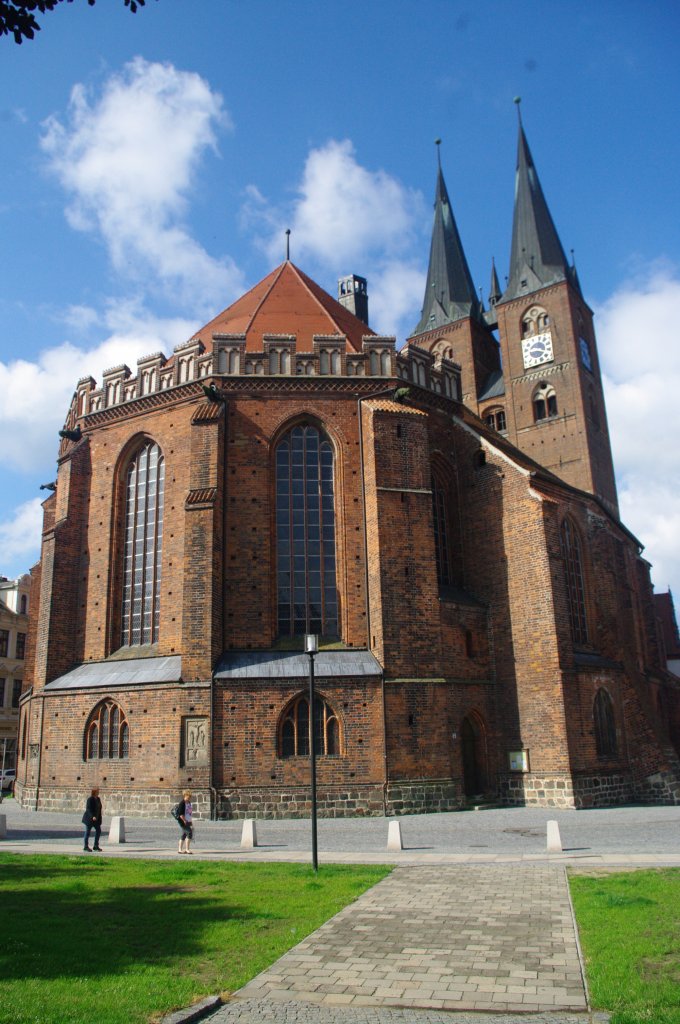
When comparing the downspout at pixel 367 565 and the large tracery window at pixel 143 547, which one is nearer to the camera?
the downspout at pixel 367 565

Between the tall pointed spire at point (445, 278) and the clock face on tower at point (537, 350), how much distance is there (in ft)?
17.7

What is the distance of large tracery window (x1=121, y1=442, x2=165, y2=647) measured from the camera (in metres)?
22.8

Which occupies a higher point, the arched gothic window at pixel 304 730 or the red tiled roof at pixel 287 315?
the red tiled roof at pixel 287 315

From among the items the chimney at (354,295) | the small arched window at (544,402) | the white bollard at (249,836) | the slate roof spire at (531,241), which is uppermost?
the slate roof spire at (531,241)

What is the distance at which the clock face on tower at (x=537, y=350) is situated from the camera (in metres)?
42.5

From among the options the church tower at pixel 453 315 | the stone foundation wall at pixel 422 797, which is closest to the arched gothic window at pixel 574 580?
the stone foundation wall at pixel 422 797

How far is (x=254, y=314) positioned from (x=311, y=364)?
13.5ft

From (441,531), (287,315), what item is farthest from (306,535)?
(287,315)

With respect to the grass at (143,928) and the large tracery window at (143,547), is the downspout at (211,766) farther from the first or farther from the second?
the grass at (143,928)

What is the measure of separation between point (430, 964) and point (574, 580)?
68.4 ft

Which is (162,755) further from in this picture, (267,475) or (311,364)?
(311,364)

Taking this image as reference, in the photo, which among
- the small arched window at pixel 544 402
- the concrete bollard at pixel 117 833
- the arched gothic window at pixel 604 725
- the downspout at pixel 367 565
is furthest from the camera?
the small arched window at pixel 544 402

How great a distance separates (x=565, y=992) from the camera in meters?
5.86

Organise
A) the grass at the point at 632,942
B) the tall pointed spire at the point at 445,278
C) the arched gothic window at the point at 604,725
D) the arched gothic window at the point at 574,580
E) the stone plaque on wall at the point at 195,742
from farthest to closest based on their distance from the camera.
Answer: the tall pointed spire at the point at 445,278 → the arched gothic window at the point at 574,580 → the arched gothic window at the point at 604,725 → the stone plaque on wall at the point at 195,742 → the grass at the point at 632,942
